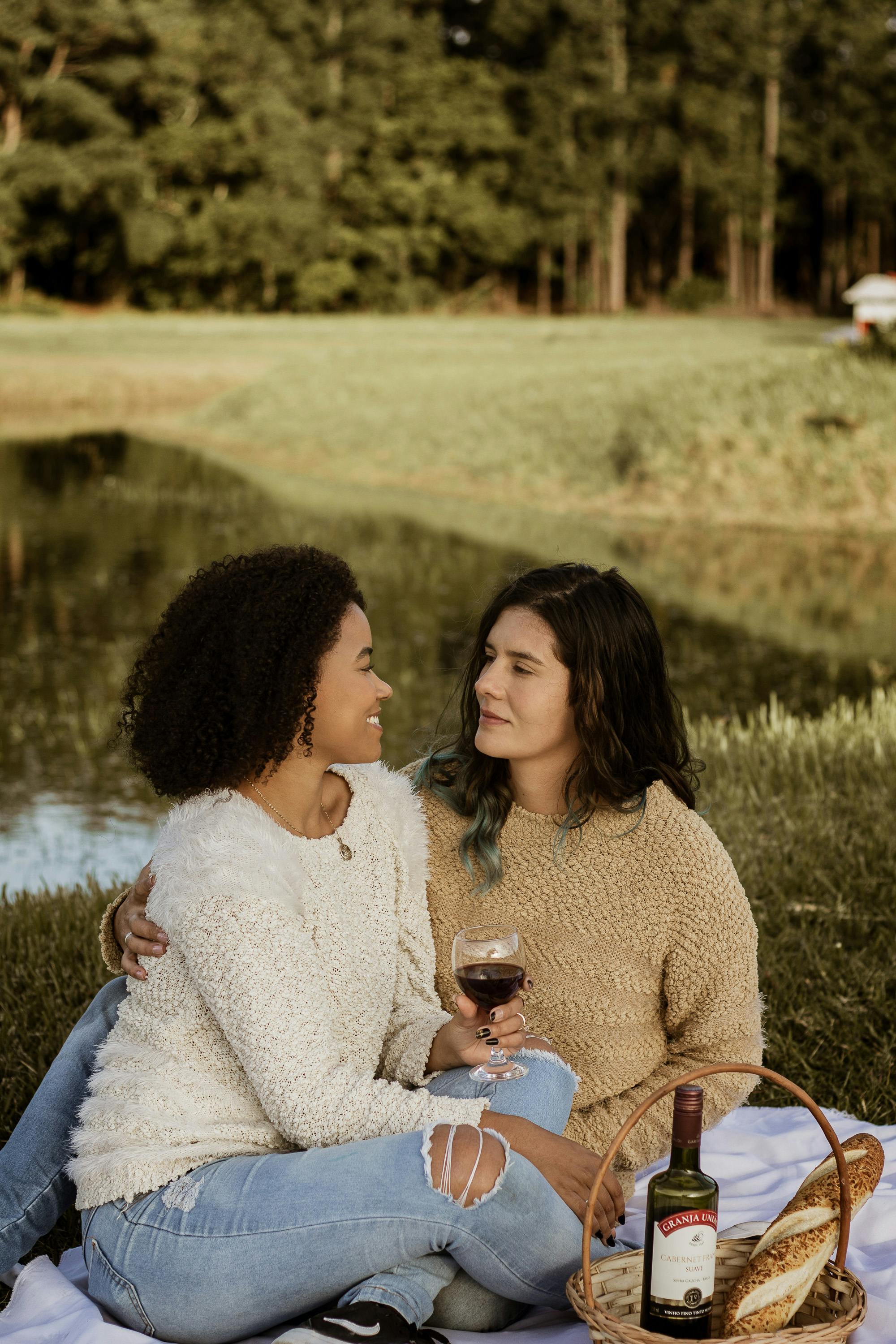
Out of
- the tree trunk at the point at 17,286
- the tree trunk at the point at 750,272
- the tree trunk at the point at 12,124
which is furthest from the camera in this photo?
the tree trunk at the point at 750,272

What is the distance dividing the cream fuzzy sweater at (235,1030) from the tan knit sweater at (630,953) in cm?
39

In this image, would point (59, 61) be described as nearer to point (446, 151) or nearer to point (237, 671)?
point (446, 151)

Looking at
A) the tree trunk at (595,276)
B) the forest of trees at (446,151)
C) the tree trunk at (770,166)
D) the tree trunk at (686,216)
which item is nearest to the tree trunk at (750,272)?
the forest of trees at (446,151)

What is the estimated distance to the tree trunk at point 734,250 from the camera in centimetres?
4381

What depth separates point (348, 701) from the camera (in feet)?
8.52

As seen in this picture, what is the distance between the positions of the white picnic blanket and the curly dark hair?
844 millimetres

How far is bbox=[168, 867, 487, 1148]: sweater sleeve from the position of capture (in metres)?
2.31

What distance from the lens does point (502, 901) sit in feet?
9.53

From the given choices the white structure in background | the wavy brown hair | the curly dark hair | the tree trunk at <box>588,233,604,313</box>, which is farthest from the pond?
the tree trunk at <box>588,233,604,313</box>

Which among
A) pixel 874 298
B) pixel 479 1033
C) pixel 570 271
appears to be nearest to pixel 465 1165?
pixel 479 1033

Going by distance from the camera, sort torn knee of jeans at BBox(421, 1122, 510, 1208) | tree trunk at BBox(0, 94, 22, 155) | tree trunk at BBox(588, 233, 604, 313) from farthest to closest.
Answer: tree trunk at BBox(588, 233, 604, 313) < tree trunk at BBox(0, 94, 22, 155) < torn knee of jeans at BBox(421, 1122, 510, 1208)

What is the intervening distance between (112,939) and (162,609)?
922 centimetres

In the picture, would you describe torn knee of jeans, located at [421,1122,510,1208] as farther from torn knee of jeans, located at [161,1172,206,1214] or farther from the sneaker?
torn knee of jeans, located at [161,1172,206,1214]

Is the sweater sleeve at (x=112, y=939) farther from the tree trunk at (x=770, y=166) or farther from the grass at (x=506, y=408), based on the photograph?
the tree trunk at (x=770, y=166)
